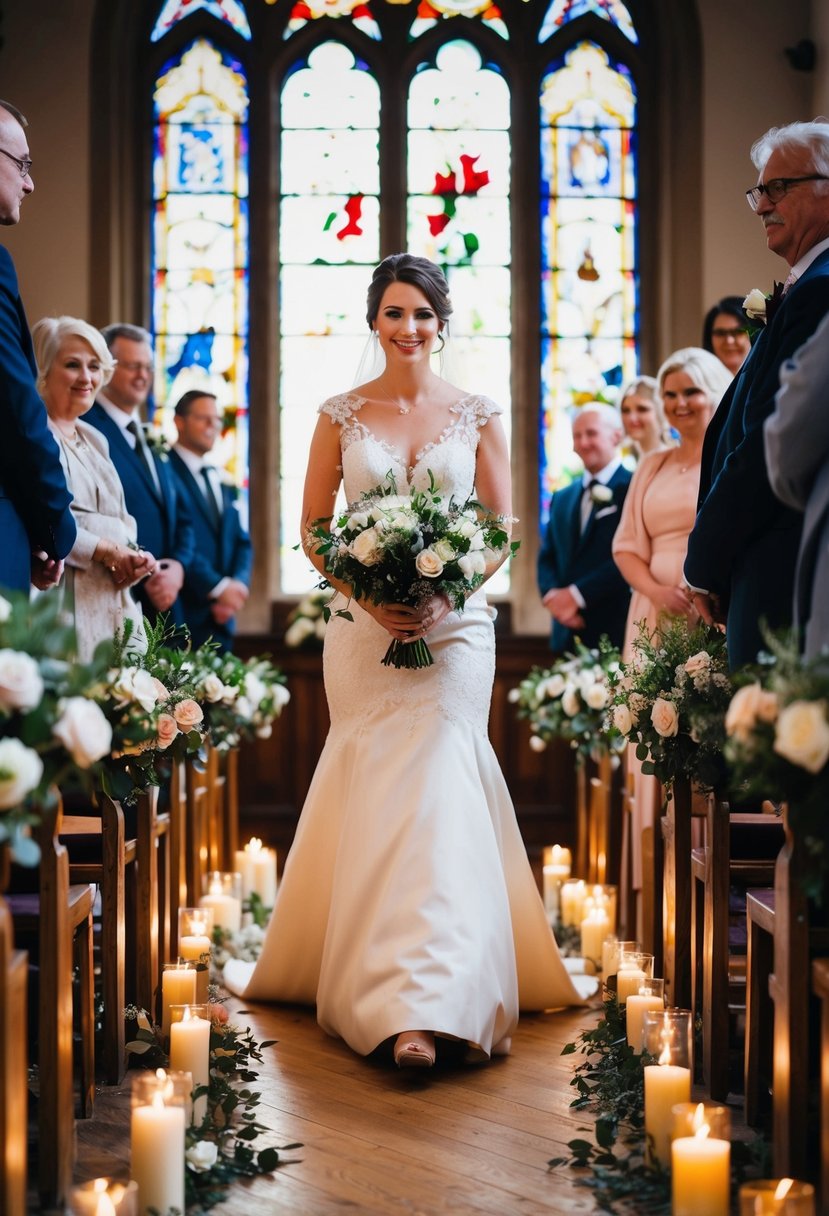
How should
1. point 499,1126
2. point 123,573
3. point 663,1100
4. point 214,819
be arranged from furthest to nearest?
1. point 214,819
2. point 123,573
3. point 499,1126
4. point 663,1100

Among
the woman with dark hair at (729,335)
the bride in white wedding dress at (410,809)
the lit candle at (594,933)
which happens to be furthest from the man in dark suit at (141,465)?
the woman with dark hair at (729,335)

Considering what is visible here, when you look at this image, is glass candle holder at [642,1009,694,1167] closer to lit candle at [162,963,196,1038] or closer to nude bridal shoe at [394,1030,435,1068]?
nude bridal shoe at [394,1030,435,1068]

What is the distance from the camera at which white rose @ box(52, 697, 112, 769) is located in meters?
2.22

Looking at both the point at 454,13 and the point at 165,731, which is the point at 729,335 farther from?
the point at 454,13

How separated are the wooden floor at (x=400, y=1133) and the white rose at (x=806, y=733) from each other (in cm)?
116

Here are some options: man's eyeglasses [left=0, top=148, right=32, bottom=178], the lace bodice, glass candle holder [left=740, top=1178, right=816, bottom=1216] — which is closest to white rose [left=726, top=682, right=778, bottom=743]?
glass candle holder [left=740, top=1178, right=816, bottom=1216]

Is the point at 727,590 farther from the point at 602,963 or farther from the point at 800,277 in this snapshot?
the point at 602,963

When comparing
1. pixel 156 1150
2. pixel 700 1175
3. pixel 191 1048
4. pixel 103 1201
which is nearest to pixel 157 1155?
pixel 156 1150

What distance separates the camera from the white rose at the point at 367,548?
12.2 ft

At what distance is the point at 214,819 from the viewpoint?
6.17 m

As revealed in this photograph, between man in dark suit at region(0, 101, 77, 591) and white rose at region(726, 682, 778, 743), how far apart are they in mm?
2036

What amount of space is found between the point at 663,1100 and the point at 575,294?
22.1ft

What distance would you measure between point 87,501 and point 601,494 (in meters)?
2.74

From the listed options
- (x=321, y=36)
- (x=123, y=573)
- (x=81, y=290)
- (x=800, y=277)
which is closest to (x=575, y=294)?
(x=321, y=36)
